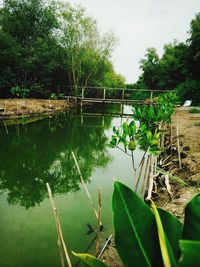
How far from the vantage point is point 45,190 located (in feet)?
12.9

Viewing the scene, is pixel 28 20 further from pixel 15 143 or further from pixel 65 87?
pixel 15 143

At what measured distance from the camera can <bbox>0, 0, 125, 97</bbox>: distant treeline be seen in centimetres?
1794

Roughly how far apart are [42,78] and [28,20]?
194 inches

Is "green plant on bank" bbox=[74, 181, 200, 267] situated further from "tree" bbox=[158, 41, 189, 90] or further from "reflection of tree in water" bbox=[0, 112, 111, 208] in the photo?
"tree" bbox=[158, 41, 189, 90]

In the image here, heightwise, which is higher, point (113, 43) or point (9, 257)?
point (113, 43)

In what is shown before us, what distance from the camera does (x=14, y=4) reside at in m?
19.7

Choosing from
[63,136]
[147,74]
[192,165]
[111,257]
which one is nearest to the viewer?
[111,257]

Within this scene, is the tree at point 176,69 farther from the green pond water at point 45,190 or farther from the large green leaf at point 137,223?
the large green leaf at point 137,223

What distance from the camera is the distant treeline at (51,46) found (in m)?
17.9

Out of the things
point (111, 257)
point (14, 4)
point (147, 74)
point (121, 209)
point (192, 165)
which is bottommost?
point (111, 257)

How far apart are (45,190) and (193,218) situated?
3497mm

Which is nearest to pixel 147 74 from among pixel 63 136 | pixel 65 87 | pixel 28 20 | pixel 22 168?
pixel 65 87

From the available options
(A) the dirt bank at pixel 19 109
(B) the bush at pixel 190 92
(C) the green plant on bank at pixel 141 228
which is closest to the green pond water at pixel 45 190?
(C) the green plant on bank at pixel 141 228

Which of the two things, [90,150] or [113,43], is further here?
[113,43]
